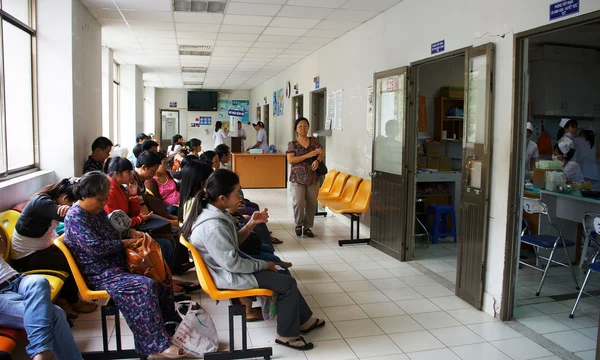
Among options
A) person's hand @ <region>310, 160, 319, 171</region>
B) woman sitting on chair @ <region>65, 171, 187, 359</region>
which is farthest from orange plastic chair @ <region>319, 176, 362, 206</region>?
woman sitting on chair @ <region>65, 171, 187, 359</region>

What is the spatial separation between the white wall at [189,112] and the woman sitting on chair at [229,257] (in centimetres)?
1519

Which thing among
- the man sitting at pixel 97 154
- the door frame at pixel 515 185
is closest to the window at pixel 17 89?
the man sitting at pixel 97 154

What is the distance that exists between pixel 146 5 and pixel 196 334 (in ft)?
13.9

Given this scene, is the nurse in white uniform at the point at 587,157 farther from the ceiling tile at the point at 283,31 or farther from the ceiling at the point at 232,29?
the ceiling tile at the point at 283,31

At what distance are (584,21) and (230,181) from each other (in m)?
2.39

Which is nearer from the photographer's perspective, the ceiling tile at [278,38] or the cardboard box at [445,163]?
the cardboard box at [445,163]

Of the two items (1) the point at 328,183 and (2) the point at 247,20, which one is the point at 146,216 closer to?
(2) the point at 247,20

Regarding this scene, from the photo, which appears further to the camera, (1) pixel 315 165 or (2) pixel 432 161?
(2) pixel 432 161

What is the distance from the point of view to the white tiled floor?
3.08 meters

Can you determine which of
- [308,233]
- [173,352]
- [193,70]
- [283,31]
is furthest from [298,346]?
[193,70]

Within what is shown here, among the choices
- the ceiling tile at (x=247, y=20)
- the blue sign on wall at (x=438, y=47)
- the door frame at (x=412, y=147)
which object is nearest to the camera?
the blue sign on wall at (x=438, y=47)

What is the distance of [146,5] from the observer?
5555mm

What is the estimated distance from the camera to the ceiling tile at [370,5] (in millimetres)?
5242

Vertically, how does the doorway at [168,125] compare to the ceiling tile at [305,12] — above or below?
below
